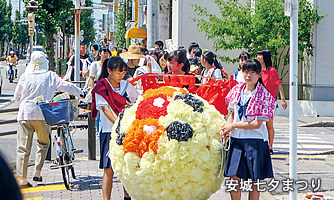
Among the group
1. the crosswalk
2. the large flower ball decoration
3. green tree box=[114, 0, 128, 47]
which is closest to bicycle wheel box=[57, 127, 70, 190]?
the large flower ball decoration

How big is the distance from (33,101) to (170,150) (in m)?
3.11

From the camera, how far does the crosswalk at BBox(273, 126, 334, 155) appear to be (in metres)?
10.9

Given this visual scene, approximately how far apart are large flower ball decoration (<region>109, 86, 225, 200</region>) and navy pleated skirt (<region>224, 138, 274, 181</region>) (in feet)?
0.57

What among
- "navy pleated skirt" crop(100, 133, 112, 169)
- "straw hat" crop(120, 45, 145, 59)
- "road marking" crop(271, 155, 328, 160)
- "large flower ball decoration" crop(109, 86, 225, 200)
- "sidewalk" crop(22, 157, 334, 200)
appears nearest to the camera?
"large flower ball decoration" crop(109, 86, 225, 200)

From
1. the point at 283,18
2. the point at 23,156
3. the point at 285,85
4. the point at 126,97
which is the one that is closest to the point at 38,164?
the point at 23,156

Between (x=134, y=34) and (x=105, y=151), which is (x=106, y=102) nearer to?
(x=105, y=151)

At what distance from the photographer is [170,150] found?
4852 mm

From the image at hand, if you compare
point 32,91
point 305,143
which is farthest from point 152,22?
point 32,91

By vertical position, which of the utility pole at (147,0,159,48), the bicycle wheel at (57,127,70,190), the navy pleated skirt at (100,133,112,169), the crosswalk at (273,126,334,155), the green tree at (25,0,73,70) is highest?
the green tree at (25,0,73,70)

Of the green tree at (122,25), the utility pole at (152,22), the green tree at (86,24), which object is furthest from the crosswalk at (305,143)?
the green tree at (86,24)

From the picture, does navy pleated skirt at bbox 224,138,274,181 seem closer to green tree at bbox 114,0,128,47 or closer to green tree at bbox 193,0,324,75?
green tree at bbox 193,0,324,75

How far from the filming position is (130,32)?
23000 mm

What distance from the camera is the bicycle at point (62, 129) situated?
23.4ft

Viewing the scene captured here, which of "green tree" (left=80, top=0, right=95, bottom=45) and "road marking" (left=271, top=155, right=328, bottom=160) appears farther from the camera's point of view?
"green tree" (left=80, top=0, right=95, bottom=45)
